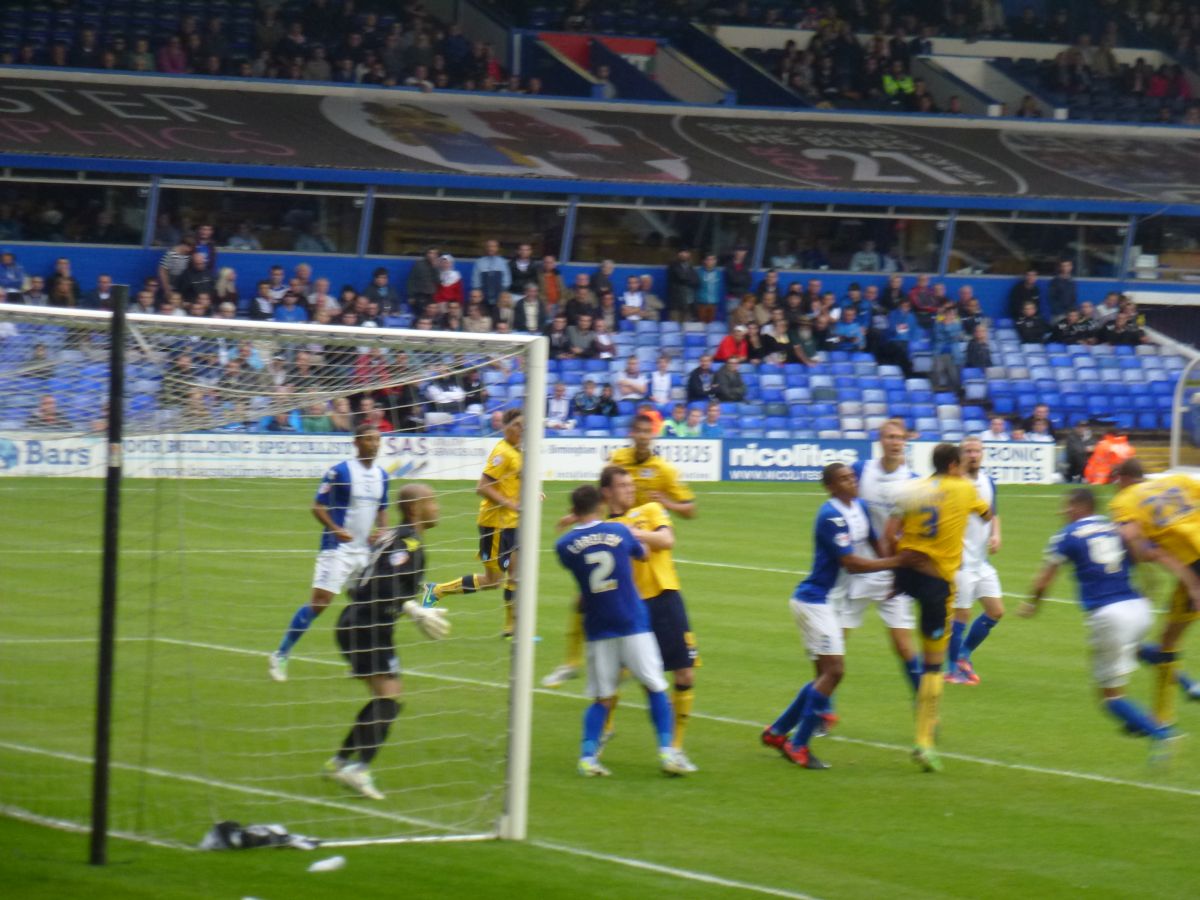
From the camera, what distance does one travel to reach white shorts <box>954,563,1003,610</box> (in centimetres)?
1210

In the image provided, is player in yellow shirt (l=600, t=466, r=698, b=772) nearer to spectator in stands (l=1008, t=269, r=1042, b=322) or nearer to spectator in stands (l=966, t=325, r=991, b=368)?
spectator in stands (l=966, t=325, r=991, b=368)

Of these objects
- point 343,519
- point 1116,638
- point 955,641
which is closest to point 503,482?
point 343,519

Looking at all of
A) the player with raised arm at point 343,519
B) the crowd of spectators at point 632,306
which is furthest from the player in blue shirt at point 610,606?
the crowd of spectators at point 632,306

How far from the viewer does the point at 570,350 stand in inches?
1153

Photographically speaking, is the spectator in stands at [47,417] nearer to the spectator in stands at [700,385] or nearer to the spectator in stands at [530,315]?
the spectator in stands at [530,315]

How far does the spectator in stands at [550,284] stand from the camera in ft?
99.5

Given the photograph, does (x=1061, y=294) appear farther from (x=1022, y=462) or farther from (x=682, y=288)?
(x=682, y=288)

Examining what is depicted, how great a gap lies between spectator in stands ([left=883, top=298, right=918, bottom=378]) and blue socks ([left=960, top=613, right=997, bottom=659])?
65.5 ft

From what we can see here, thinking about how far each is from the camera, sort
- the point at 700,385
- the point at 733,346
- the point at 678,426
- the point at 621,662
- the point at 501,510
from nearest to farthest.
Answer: the point at 621,662
the point at 501,510
the point at 678,426
the point at 700,385
the point at 733,346

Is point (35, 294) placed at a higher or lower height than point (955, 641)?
higher

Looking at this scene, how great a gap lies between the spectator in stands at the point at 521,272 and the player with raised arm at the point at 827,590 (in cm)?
2093

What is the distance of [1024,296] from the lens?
34.5 meters

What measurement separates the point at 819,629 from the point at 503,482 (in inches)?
159

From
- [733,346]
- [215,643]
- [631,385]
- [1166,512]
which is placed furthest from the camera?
[733,346]
